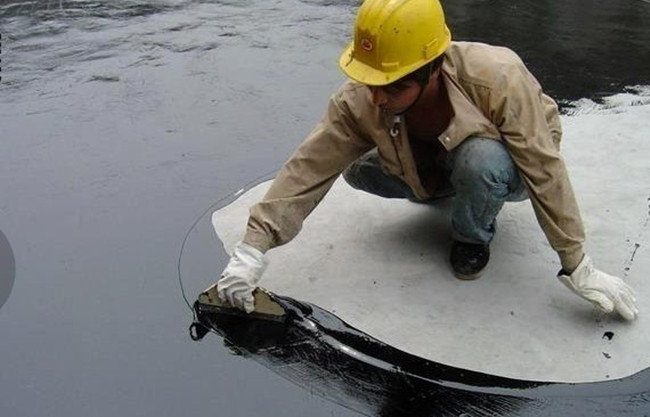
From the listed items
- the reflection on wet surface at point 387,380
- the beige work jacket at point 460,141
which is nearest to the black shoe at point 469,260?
the beige work jacket at point 460,141

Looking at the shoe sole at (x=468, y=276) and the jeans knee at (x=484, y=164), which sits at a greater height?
the jeans knee at (x=484, y=164)

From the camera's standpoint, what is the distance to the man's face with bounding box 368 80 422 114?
7.37 ft

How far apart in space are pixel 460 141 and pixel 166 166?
159 cm

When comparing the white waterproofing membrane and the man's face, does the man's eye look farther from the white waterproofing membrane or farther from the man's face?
the white waterproofing membrane

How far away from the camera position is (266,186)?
3.25 meters

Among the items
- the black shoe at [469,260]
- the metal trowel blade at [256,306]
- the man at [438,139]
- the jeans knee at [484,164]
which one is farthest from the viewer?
the black shoe at [469,260]

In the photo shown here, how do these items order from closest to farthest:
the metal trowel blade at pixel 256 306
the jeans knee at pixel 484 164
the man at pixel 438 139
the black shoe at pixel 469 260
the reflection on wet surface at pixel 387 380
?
the reflection on wet surface at pixel 387 380 < the man at pixel 438 139 < the jeans knee at pixel 484 164 < the metal trowel blade at pixel 256 306 < the black shoe at pixel 469 260

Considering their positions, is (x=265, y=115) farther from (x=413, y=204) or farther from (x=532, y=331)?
(x=532, y=331)

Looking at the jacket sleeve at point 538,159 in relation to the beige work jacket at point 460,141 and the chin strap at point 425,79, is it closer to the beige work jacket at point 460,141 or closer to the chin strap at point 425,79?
the beige work jacket at point 460,141

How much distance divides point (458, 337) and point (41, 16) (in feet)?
14.6

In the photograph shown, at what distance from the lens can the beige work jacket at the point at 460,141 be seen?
2.24m

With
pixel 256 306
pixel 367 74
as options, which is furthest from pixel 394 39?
pixel 256 306

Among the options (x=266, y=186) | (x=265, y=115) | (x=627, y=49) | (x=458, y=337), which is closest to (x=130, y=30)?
(x=265, y=115)

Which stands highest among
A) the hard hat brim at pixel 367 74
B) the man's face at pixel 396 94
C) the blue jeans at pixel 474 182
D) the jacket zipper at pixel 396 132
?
the hard hat brim at pixel 367 74
